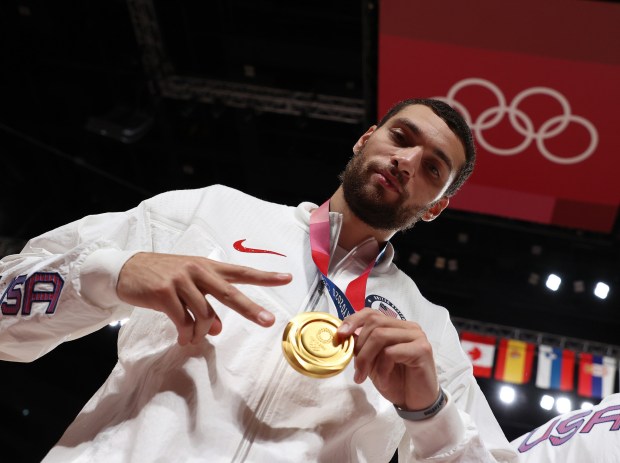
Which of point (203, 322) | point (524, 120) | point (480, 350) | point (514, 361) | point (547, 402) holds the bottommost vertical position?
point (547, 402)

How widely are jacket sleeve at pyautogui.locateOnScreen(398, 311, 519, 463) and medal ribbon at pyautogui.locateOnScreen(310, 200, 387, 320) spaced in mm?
288

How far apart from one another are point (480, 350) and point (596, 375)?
1.28 m

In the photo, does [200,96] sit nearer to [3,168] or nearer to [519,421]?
[3,168]

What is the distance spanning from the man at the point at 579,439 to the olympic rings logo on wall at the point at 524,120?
12.7 ft

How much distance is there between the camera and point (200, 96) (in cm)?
745

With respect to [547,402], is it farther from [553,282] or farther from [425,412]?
[425,412]

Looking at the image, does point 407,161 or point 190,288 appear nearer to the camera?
point 190,288

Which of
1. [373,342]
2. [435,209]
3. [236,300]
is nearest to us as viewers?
[236,300]

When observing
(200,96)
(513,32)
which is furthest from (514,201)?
(200,96)

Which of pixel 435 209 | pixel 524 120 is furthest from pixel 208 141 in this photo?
pixel 435 209

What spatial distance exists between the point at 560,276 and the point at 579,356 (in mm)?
949

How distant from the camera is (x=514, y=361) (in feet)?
26.9

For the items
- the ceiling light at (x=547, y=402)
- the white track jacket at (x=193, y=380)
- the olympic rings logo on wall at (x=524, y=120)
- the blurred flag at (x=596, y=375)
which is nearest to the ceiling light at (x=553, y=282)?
the blurred flag at (x=596, y=375)

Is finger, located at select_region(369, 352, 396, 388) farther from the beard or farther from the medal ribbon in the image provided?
the beard
